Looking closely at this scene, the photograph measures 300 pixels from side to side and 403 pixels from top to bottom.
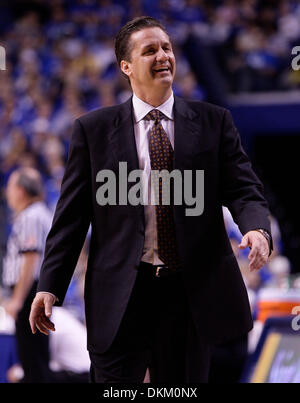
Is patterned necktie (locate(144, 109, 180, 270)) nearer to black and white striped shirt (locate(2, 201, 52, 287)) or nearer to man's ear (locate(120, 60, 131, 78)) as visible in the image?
man's ear (locate(120, 60, 131, 78))

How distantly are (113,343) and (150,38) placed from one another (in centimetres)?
94

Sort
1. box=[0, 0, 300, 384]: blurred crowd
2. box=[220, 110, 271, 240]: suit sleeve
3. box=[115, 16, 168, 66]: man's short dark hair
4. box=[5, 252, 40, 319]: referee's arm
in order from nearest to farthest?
box=[220, 110, 271, 240]: suit sleeve
box=[115, 16, 168, 66]: man's short dark hair
box=[5, 252, 40, 319]: referee's arm
box=[0, 0, 300, 384]: blurred crowd

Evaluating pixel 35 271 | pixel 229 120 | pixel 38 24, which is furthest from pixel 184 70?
pixel 229 120

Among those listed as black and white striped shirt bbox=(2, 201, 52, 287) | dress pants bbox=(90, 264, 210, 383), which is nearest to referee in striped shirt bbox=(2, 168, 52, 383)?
black and white striped shirt bbox=(2, 201, 52, 287)

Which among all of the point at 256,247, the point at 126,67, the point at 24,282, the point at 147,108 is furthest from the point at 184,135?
the point at 24,282

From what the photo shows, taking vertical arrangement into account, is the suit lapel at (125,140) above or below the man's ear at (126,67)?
below

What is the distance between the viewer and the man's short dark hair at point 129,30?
235 centimetres

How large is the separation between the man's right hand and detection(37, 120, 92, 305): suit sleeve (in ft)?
0.08

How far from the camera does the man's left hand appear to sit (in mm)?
2088

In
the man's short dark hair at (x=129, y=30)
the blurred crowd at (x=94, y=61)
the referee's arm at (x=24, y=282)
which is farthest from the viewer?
the blurred crowd at (x=94, y=61)

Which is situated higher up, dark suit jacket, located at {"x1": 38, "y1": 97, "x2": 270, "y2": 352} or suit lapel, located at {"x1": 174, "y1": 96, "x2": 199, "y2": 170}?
suit lapel, located at {"x1": 174, "y1": 96, "x2": 199, "y2": 170}

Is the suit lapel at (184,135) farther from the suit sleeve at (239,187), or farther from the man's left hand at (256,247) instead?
the man's left hand at (256,247)

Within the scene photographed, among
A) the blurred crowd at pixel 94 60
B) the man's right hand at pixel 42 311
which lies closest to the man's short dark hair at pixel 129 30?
the man's right hand at pixel 42 311
